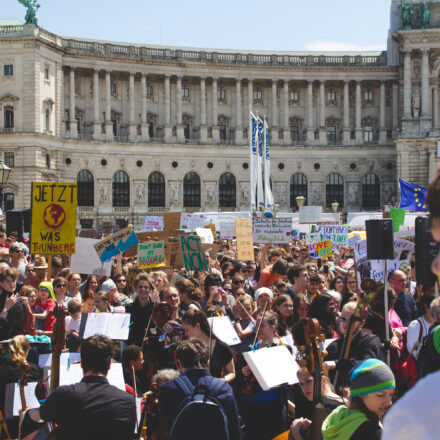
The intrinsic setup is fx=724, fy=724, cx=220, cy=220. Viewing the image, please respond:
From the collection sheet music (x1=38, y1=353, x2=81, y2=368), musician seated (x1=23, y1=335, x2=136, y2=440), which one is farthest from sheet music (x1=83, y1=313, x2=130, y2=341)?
musician seated (x1=23, y1=335, x2=136, y2=440)

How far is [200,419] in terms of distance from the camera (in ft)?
18.8

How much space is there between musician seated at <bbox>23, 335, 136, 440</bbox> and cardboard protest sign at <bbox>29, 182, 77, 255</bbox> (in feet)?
21.8

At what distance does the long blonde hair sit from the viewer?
285 inches

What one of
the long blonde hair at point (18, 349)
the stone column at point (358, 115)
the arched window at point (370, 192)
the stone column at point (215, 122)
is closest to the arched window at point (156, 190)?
the stone column at point (215, 122)

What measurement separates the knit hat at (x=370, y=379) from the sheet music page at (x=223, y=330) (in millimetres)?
3254

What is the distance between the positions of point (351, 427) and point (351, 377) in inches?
14.9

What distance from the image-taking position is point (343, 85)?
6612 centimetres

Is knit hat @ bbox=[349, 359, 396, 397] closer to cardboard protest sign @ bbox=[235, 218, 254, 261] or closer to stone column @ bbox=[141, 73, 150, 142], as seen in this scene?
cardboard protest sign @ bbox=[235, 218, 254, 261]

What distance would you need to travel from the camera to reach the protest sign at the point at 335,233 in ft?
77.7

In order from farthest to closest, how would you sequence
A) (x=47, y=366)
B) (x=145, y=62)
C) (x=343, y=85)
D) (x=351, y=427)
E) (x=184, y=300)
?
(x=343, y=85), (x=145, y=62), (x=184, y=300), (x=47, y=366), (x=351, y=427)

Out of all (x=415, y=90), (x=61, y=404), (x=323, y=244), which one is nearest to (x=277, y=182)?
(x=415, y=90)

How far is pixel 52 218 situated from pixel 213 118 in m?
52.9

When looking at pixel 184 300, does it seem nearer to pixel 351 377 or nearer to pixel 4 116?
pixel 351 377

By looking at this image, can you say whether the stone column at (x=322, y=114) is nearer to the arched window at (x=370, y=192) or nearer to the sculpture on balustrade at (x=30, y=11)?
the arched window at (x=370, y=192)
